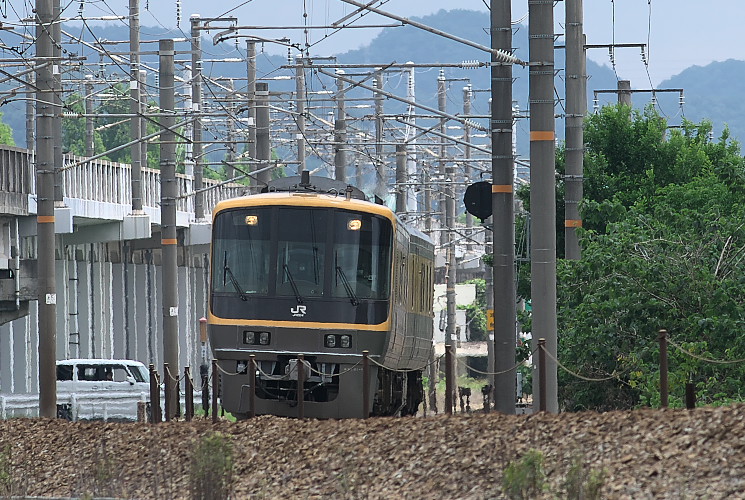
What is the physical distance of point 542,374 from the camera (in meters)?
16.6

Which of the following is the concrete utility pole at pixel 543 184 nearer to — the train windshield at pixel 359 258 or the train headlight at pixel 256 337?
the train windshield at pixel 359 258

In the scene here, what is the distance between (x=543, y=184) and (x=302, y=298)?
3986 mm

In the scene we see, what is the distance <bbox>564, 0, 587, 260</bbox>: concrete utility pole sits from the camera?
23156mm

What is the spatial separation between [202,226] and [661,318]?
2958 centimetres

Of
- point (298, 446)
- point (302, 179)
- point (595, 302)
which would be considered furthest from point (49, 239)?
point (298, 446)

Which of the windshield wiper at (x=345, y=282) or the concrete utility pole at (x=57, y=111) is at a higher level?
the concrete utility pole at (x=57, y=111)

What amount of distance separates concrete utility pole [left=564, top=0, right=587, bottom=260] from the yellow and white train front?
4.33 metres

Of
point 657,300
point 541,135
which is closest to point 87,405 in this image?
point 657,300

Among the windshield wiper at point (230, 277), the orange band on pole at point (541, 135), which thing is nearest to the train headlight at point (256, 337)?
the windshield wiper at point (230, 277)

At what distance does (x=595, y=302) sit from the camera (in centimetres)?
2067

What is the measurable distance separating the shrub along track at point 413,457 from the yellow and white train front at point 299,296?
2.00 m

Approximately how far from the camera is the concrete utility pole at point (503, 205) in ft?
65.2

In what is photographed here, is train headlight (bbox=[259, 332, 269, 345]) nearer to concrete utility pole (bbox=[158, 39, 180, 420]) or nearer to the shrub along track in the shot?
the shrub along track

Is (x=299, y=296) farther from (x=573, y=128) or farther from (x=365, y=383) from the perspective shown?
(x=573, y=128)
